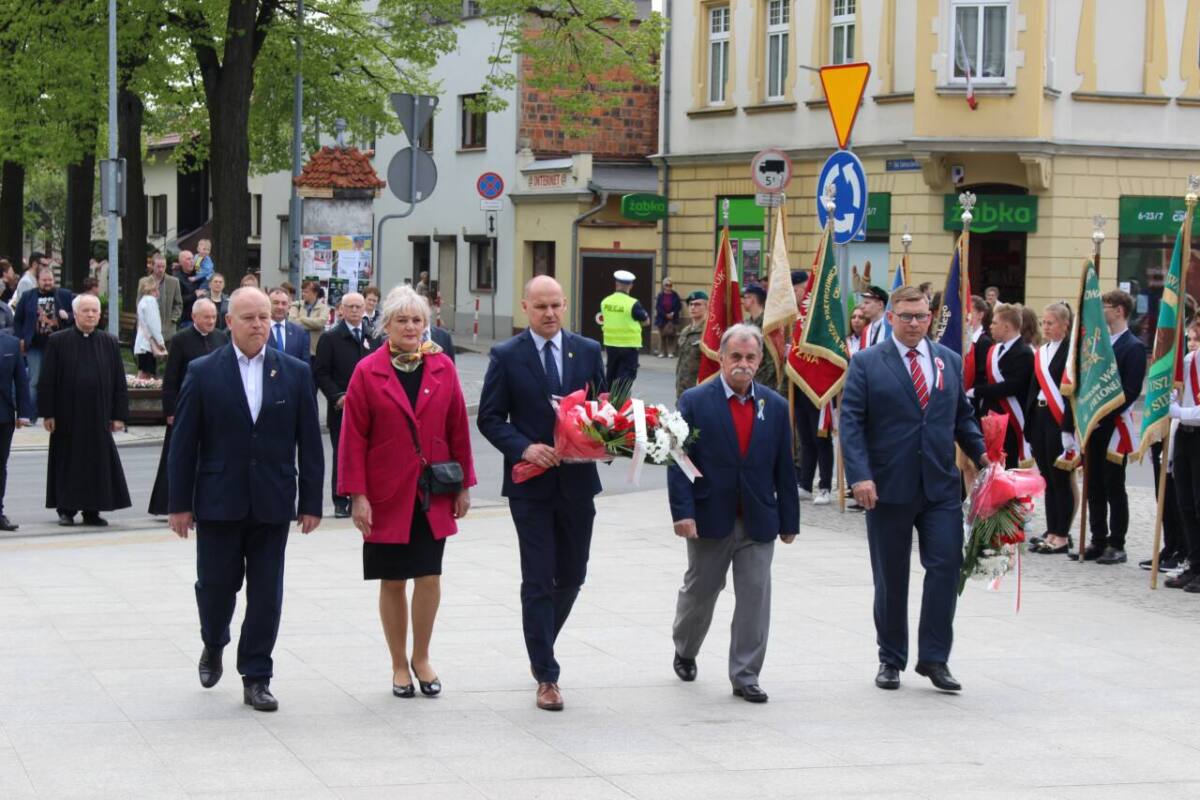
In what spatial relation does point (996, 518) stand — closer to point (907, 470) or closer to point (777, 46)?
point (907, 470)

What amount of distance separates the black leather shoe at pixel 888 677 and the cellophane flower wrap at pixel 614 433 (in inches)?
54.9

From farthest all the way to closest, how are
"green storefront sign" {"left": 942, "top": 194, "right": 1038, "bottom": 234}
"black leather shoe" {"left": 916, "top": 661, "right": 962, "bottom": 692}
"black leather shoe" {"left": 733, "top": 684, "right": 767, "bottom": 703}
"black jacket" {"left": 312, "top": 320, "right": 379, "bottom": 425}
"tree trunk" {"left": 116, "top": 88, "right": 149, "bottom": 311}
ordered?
"tree trunk" {"left": 116, "top": 88, "right": 149, "bottom": 311} < "green storefront sign" {"left": 942, "top": 194, "right": 1038, "bottom": 234} < "black jacket" {"left": 312, "top": 320, "right": 379, "bottom": 425} < "black leather shoe" {"left": 916, "top": 661, "right": 962, "bottom": 692} < "black leather shoe" {"left": 733, "top": 684, "right": 767, "bottom": 703}

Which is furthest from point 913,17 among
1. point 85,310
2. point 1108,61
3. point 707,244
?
point 85,310

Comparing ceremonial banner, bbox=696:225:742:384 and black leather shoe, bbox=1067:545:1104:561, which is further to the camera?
ceremonial banner, bbox=696:225:742:384

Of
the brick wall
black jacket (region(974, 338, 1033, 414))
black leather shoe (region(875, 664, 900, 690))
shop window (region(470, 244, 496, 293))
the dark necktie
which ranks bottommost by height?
black leather shoe (region(875, 664, 900, 690))

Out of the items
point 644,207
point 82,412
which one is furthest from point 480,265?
point 82,412

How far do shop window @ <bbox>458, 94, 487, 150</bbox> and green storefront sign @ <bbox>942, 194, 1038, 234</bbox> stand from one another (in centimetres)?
1866

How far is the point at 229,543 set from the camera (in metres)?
8.69

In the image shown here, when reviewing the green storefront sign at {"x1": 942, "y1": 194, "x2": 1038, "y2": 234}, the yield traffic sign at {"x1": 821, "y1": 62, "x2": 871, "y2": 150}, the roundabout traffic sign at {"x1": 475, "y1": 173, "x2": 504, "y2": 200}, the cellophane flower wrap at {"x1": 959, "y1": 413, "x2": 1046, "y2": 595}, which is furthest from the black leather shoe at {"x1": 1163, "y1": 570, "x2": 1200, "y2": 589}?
the green storefront sign at {"x1": 942, "y1": 194, "x2": 1038, "y2": 234}

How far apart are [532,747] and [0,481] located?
27.2 feet

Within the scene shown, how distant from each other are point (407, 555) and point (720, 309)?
8.40 metres

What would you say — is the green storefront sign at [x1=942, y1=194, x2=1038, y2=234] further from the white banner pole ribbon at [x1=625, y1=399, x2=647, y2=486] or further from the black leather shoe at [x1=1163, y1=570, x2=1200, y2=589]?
the white banner pole ribbon at [x1=625, y1=399, x2=647, y2=486]

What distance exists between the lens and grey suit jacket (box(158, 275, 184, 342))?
87.6ft

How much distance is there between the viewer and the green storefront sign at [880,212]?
116ft
